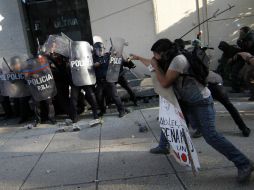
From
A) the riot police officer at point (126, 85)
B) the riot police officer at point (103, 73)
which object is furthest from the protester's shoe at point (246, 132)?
the riot police officer at point (126, 85)

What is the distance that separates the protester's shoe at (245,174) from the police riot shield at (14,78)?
5.25 m

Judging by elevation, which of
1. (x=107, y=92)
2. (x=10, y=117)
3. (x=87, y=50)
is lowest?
(x=10, y=117)

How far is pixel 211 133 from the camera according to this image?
387cm

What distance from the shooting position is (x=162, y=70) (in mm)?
3992

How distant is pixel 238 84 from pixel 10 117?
5569mm

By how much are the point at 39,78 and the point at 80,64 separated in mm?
873

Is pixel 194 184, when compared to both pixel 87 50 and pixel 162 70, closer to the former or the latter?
pixel 162 70

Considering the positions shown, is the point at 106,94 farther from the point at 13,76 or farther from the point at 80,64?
the point at 13,76

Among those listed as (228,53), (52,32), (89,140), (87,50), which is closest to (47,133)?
(89,140)

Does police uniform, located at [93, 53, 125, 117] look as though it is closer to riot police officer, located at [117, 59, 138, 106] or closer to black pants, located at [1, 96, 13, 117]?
riot police officer, located at [117, 59, 138, 106]

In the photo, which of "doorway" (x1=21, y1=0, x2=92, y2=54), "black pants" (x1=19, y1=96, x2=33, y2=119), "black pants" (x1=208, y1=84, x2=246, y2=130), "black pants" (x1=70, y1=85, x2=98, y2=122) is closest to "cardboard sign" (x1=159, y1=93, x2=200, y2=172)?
"black pants" (x1=208, y1=84, x2=246, y2=130)

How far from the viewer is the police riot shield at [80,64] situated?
7316mm

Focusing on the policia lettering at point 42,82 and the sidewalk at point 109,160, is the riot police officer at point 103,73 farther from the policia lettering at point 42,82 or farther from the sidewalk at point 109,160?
the policia lettering at point 42,82

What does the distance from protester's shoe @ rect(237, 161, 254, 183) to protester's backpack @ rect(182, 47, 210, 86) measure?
40.4 inches
